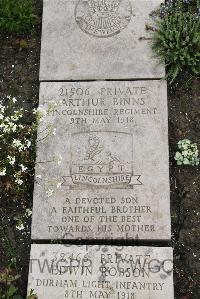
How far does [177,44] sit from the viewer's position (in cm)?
536

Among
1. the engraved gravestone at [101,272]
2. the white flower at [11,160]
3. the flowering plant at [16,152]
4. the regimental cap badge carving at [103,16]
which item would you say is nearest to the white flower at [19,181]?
the flowering plant at [16,152]

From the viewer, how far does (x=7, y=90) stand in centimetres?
569

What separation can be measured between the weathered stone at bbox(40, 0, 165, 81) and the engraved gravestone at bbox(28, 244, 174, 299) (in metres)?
1.80

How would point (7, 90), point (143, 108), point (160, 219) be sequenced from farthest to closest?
point (7, 90) < point (143, 108) < point (160, 219)

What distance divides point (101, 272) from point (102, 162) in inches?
41.8

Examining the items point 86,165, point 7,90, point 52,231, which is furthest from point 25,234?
point 7,90

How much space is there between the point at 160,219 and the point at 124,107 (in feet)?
3.93

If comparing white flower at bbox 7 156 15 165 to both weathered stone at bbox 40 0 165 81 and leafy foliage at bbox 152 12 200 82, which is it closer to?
weathered stone at bbox 40 0 165 81

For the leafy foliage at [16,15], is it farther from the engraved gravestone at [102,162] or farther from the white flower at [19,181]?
the white flower at [19,181]

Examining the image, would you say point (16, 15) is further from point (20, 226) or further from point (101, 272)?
point (101, 272)

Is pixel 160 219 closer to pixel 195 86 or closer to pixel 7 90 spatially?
pixel 195 86

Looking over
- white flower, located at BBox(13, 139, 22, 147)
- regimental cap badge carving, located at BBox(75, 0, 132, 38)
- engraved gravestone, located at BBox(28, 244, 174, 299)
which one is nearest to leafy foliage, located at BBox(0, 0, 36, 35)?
regimental cap badge carving, located at BBox(75, 0, 132, 38)

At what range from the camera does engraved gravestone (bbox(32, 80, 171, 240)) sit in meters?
4.92

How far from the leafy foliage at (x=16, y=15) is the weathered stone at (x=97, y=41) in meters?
0.21
